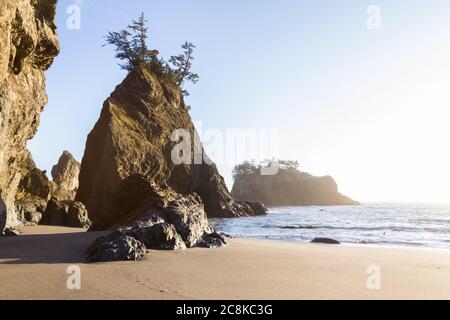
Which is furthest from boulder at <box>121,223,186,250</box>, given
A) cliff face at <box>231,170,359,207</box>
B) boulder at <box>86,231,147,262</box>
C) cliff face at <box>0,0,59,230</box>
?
cliff face at <box>231,170,359,207</box>

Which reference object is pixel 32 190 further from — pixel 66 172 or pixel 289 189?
pixel 289 189

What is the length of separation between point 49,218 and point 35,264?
2172 centimetres

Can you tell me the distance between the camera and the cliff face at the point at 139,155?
80.0ft

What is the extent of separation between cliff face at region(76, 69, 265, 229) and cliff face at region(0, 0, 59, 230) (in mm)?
5019

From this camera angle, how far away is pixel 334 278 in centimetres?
633

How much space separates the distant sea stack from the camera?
4909 inches

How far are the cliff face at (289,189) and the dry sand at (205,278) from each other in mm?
115729

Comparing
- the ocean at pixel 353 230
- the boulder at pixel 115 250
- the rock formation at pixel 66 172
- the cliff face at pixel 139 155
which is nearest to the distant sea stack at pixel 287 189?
the rock formation at pixel 66 172

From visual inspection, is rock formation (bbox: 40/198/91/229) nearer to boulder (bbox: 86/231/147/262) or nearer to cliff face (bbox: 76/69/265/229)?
cliff face (bbox: 76/69/265/229)

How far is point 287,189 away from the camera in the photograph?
427 feet

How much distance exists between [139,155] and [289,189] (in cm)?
10547

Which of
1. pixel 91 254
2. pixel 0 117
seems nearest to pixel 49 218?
pixel 0 117

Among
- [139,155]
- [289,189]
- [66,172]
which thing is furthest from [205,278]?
[289,189]
